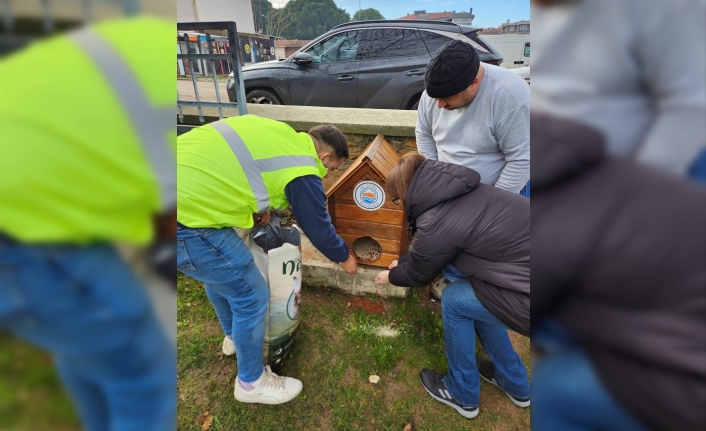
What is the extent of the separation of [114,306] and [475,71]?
1860 mm

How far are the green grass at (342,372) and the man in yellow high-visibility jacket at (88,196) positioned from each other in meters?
1.95

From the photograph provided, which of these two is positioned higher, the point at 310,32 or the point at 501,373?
the point at 310,32

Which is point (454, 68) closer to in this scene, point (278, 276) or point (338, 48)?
Result: point (278, 276)

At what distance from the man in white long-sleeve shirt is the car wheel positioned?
3.93 metres

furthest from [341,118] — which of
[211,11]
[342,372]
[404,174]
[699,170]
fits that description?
[699,170]

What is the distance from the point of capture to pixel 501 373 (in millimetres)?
2004

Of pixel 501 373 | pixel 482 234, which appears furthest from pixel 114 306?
pixel 501 373

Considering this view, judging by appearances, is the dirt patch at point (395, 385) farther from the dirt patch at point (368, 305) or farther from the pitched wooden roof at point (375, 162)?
the pitched wooden roof at point (375, 162)

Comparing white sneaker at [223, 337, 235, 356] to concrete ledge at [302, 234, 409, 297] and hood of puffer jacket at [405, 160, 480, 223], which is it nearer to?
concrete ledge at [302, 234, 409, 297]

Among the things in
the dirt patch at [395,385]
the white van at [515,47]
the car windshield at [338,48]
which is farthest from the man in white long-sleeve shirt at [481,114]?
the car windshield at [338,48]

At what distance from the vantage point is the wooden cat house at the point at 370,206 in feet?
7.54

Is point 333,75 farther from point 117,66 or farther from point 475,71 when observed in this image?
point 117,66

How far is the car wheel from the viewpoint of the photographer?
18.3 ft

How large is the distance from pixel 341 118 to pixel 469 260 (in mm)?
2096
